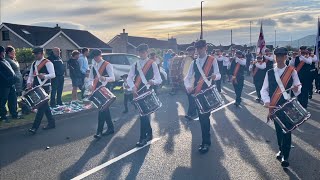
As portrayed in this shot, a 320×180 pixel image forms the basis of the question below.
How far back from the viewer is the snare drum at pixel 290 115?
5160 millimetres

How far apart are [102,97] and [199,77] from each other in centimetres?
223

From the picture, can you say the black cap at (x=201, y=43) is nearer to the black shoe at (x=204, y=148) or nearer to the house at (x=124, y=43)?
the black shoe at (x=204, y=148)

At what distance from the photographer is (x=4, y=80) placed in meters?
8.91

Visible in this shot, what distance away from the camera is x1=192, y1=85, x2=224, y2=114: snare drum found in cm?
626

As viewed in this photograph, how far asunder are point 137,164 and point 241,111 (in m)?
5.74

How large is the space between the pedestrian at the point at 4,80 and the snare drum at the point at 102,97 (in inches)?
119

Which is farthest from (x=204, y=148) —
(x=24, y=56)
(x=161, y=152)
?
(x=24, y=56)

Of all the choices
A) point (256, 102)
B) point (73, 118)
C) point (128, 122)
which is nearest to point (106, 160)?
point (128, 122)

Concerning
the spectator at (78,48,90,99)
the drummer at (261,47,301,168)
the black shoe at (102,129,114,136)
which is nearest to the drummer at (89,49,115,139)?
the black shoe at (102,129,114,136)

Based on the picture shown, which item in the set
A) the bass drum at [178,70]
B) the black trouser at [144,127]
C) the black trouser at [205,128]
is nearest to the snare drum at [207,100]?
the black trouser at [205,128]

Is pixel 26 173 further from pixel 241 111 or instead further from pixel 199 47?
pixel 241 111

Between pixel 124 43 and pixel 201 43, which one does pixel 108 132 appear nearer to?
pixel 201 43

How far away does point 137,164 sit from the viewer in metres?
5.64

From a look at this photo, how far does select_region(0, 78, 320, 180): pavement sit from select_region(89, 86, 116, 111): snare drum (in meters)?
0.79
